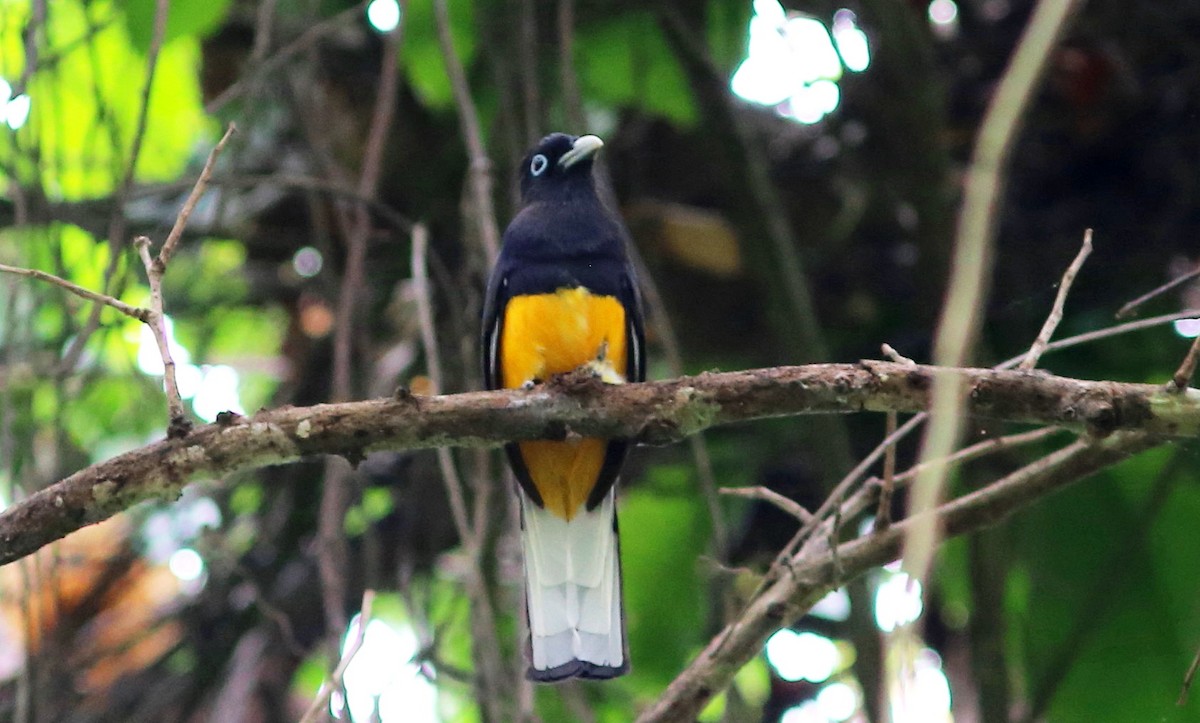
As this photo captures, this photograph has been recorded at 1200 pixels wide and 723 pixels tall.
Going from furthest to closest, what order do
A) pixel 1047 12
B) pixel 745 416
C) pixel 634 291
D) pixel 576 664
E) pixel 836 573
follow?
pixel 634 291
pixel 576 664
pixel 836 573
pixel 745 416
pixel 1047 12

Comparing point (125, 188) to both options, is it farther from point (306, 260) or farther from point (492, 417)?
point (306, 260)

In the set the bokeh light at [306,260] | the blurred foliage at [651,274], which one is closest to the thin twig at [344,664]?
the blurred foliage at [651,274]

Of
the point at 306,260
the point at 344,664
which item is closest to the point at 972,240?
the point at 344,664

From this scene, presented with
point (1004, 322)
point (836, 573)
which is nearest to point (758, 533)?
point (1004, 322)

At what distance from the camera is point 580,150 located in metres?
3.58

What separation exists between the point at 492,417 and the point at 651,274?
2.31 metres

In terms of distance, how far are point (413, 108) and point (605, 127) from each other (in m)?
0.66

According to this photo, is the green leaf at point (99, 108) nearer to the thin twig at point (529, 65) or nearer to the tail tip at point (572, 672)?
the thin twig at point (529, 65)

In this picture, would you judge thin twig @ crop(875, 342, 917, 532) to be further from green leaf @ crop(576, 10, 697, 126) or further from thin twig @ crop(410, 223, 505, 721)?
green leaf @ crop(576, 10, 697, 126)

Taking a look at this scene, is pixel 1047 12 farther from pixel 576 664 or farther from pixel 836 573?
pixel 576 664

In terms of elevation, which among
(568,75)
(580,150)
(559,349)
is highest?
(568,75)

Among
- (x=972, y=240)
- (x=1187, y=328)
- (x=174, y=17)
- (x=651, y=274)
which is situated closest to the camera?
(x=972, y=240)

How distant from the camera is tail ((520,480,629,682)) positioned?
3.02 meters

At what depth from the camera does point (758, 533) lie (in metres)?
4.77
